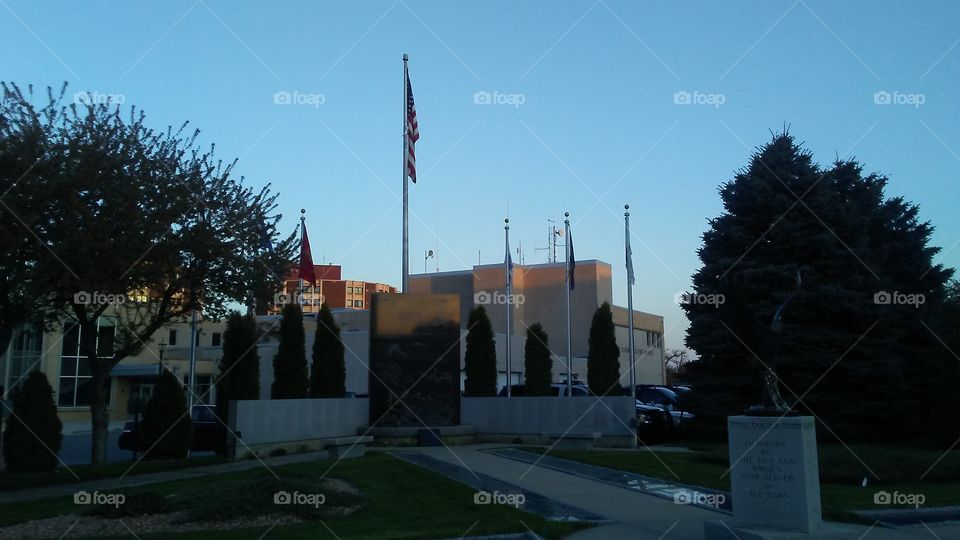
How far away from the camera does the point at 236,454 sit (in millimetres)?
19453

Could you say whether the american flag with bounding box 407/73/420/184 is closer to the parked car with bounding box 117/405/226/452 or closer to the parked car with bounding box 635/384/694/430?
the parked car with bounding box 117/405/226/452

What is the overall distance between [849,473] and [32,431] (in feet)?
56.4

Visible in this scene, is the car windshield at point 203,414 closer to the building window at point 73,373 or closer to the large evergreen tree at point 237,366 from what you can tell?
the large evergreen tree at point 237,366

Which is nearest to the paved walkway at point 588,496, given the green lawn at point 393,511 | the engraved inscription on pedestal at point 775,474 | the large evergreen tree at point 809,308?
the engraved inscription on pedestal at point 775,474

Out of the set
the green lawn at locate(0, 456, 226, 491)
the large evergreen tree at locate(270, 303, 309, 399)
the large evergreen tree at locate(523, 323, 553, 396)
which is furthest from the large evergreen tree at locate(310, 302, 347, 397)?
the large evergreen tree at locate(523, 323, 553, 396)

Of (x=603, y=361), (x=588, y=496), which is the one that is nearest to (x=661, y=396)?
(x=603, y=361)

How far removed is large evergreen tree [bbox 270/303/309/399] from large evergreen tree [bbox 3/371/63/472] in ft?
21.2

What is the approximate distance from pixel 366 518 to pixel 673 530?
392cm

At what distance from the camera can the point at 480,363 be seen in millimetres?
29141

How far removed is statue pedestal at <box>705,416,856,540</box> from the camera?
9242mm

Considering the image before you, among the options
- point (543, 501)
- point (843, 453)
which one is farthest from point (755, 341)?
point (843, 453)

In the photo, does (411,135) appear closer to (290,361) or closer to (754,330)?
(290,361)

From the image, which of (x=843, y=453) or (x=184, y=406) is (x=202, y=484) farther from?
(x=843, y=453)

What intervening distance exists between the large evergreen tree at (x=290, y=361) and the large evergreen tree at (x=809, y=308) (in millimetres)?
12055
